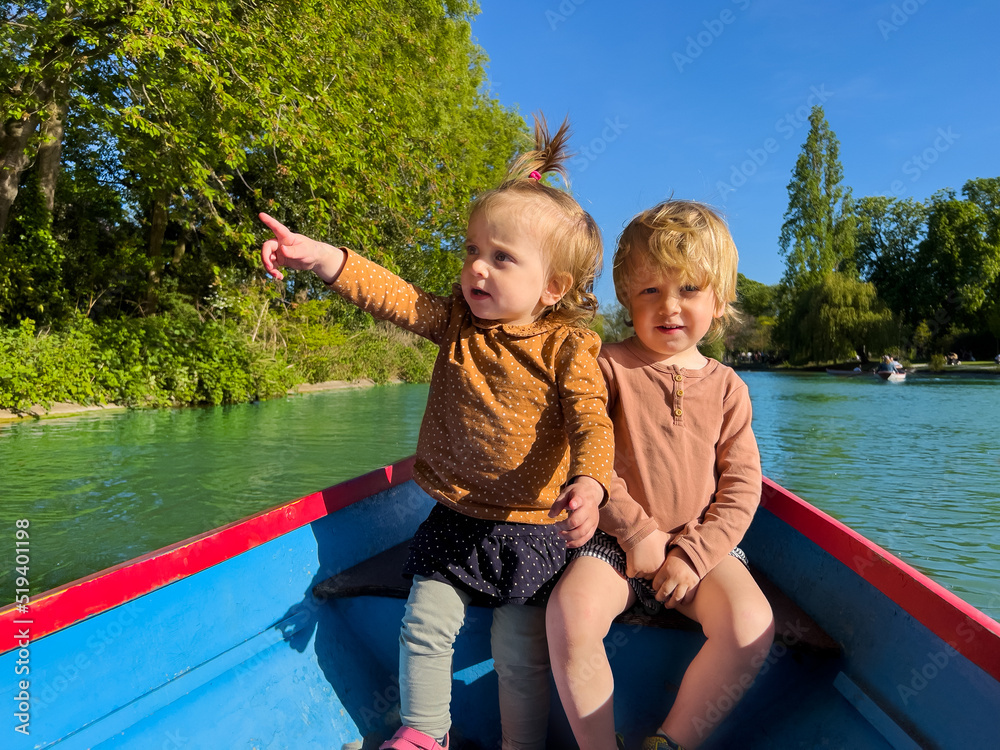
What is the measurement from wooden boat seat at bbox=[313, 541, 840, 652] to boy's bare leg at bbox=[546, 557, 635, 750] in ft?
0.54

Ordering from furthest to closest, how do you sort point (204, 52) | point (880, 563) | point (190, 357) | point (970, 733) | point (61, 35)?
point (190, 357) → point (204, 52) → point (61, 35) → point (880, 563) → point (970, 733)

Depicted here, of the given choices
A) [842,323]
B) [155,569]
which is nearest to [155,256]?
[155,569]

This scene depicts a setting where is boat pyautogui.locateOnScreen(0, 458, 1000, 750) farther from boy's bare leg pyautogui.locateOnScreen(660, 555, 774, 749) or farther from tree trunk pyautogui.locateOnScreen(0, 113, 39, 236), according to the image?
tree trunk pyautogui.locateOnScreen(0, 113, 39, 236)

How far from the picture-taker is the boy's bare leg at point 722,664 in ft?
4.69

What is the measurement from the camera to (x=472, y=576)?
1.57m

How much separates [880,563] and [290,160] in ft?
29.2

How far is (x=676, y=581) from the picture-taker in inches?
60.6

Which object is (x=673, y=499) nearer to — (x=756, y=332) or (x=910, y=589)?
(x=910, y=589)

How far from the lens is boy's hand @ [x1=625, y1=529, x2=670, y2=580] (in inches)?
62.6

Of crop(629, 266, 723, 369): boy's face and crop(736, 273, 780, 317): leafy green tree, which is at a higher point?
crop(736, 273, 780, 317): leafy green tree

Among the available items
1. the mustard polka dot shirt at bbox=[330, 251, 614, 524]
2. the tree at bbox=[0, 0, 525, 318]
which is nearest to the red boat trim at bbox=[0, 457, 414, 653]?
the mustard polka dot shirt at bbox=[330, 251, 614, 524]

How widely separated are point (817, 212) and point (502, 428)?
139 ft

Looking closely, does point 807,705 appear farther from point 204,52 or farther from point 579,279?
point 204,52

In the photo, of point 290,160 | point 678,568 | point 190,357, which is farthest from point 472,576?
point 190,357
